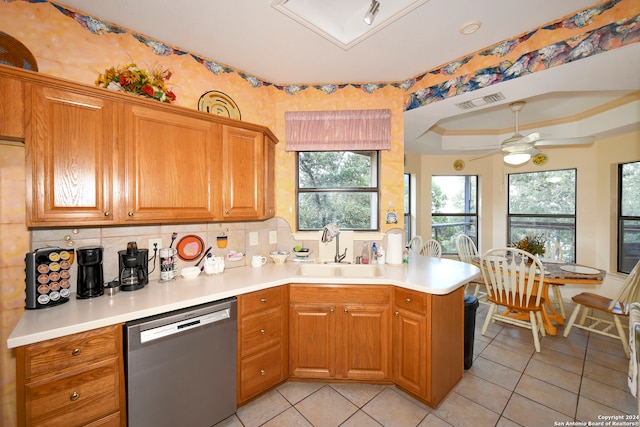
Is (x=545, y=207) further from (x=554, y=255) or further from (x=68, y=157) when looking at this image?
(x=68, y=157)

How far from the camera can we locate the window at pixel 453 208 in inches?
191

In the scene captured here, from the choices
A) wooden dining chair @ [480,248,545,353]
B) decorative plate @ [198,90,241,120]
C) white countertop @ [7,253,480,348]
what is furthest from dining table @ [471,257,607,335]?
decorative plate @ [198,90,241,120]

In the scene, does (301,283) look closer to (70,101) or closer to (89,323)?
(89,323)

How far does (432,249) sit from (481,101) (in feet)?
7.51

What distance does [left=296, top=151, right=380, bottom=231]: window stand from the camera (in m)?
2.77

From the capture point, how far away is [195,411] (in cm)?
153

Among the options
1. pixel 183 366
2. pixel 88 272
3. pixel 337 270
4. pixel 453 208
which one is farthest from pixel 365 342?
pixel 453 208

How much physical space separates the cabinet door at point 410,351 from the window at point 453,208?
3356 millimetres

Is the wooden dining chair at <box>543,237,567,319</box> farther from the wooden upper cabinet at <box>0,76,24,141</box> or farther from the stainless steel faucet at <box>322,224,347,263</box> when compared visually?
the wooden upper cabinet at <box>0,76,24,141</box>

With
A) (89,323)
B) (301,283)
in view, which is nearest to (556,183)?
(301,283)

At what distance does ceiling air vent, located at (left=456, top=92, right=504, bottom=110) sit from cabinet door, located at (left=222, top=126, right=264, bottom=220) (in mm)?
2016

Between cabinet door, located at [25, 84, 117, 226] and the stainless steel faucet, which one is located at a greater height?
cabinet door, located at [25, 84, 117, 226]

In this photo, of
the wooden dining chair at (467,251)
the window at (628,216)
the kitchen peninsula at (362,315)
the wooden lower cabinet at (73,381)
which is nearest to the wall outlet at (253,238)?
the kitchen peninsula at (362,315)

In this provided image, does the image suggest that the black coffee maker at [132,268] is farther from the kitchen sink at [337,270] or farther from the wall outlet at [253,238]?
the kitchen sink at [337,270]
